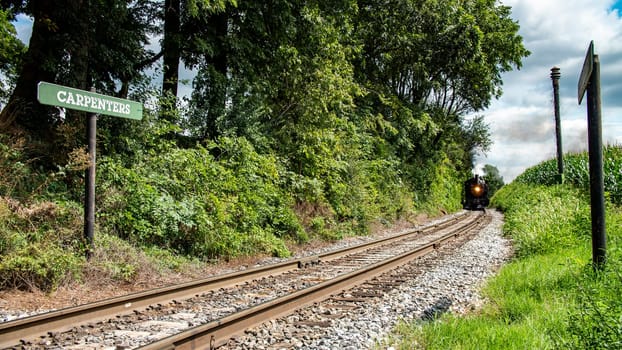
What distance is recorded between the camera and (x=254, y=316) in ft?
16.5

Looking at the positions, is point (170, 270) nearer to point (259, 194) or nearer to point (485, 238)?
point (259, 194)

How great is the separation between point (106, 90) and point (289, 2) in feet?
20.6

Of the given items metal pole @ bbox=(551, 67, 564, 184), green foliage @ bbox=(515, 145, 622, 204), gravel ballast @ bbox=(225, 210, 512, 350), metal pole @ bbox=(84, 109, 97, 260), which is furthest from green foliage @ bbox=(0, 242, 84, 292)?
metal pole @ bbox=(551, 67, 564, 184)

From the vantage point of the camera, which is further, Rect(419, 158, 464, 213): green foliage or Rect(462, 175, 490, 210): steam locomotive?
Rect(462, 175, 490, 210): steam locomotive

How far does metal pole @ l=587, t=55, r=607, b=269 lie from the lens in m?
6.01

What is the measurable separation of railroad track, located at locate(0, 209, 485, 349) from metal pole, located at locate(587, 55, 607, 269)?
3.38 m

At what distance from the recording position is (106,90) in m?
11.5

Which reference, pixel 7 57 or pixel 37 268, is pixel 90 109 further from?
pixel 7 57

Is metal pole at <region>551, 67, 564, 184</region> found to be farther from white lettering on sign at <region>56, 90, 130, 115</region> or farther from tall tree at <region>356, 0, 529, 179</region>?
white lettering on sign at <region>56, 90, 130, 115</region>

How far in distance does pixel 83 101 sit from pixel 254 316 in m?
4.06

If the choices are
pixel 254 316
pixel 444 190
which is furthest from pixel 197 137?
pixel 444 190

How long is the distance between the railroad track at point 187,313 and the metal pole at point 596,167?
3.38 m

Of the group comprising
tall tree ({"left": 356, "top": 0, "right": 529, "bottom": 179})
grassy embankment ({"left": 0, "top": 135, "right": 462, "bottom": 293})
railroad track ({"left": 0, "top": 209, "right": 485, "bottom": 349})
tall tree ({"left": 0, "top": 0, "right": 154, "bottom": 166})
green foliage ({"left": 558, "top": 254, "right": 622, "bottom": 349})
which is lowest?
railroad track ({"left": 0, "top": 209, "right": 485, "bottom": 349})

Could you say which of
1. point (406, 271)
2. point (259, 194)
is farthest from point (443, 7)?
point (406, 271)
